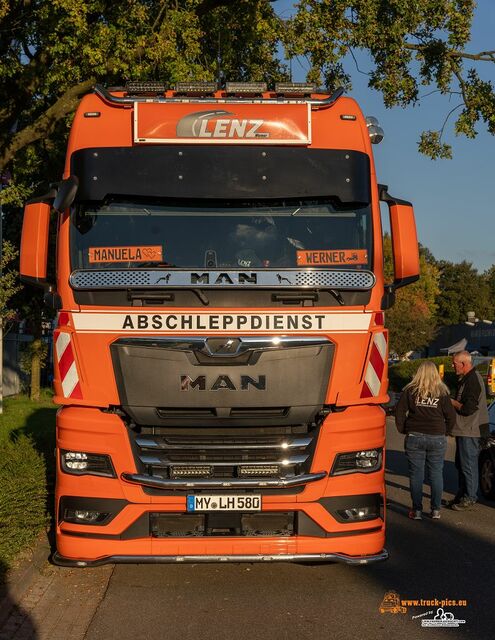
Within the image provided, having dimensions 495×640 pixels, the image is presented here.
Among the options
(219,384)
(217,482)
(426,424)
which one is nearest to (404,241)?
(219,384)

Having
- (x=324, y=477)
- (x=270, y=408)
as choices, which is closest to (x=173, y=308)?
(x=270, y=408)

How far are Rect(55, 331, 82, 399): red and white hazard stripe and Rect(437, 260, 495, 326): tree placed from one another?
4378 inches

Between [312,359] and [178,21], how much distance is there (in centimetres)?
902

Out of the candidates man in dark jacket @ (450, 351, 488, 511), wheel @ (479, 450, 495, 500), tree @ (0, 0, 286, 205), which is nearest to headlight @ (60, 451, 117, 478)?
man in dark jacket @ (450, 351, 488, 511)

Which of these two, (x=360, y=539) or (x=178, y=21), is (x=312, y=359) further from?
(x=178, y=21)

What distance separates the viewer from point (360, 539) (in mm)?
6625

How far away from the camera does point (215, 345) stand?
21.6 ft

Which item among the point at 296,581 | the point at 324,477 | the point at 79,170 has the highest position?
the point at 79,170

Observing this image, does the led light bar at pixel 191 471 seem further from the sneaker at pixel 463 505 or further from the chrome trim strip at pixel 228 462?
the sneaker at pixel 463 505

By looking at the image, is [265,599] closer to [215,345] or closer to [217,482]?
[217,482]

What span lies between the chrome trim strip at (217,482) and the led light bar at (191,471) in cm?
5

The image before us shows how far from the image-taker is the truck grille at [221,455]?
648 centimetres

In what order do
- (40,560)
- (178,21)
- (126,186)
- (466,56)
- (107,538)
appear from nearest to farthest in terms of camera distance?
(107,538) → (126,186) → (40,560) → (178,21) → (466,56)

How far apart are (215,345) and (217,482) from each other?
0.96m
